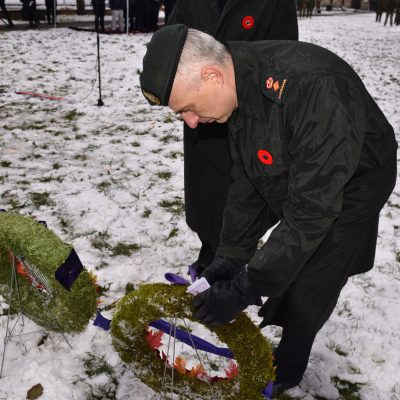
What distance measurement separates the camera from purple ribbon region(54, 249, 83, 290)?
2.04 m

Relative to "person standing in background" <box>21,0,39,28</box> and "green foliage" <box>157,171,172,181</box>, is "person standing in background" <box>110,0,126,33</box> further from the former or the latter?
"green foliage" <box>157,171,172,181</box>

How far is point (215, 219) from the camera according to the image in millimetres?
2887

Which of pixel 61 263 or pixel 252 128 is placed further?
pixel 61 263

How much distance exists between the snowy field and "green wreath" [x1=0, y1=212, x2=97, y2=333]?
258mm

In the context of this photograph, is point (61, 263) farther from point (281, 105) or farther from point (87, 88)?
point (87, 88)

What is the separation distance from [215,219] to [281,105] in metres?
1.57

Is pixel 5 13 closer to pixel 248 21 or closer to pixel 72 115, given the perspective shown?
pixel 72 115

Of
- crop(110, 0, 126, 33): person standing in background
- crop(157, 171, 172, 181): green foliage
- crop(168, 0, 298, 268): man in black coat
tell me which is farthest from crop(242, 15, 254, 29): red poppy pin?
crop(110, 0, 126, 33): person standing in background

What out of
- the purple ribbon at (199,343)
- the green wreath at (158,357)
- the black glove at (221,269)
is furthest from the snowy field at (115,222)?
the black glove at (221,269)

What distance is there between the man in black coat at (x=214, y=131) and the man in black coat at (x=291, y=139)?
628mm

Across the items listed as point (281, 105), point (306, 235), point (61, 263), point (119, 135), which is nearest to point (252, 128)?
point (281, 105)

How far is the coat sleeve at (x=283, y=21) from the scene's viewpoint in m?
2.30

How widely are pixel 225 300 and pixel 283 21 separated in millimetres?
1593

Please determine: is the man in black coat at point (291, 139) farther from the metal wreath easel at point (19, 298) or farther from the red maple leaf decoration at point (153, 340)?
the metal wreath easel at point (19, 298)
